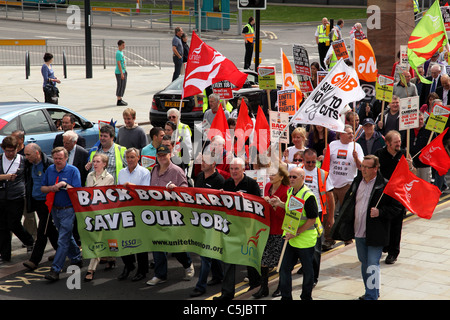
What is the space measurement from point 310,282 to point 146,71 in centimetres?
2163

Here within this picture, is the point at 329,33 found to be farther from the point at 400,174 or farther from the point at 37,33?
the point at 400,174

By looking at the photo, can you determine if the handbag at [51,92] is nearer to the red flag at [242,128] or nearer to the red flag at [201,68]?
the red flag at [201,68]

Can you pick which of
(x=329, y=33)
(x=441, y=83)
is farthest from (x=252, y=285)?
(x=329, y=33)

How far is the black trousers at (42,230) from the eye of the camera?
1008 cm

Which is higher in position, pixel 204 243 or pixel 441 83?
pixel 441 83

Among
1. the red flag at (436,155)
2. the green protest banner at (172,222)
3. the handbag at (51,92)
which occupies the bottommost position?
the green protest banner at (172,222)

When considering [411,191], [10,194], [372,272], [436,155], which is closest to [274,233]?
[372,272]

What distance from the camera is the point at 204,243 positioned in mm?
9227

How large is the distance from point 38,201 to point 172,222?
2.11m

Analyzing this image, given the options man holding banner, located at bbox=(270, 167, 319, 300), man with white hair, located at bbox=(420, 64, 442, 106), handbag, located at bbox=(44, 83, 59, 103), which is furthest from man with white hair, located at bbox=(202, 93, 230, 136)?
handbag, located at bbox=(44, 83, 59, 103)

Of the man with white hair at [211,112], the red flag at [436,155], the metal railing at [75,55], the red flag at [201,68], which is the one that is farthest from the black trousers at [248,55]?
the red flag at [436,155]

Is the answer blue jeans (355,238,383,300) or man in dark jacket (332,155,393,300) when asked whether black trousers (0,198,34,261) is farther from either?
blue jeans (355,238,383,300)

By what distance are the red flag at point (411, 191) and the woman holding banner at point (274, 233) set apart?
47.1 inches

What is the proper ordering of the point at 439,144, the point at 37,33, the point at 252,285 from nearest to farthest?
1. the point at 252,285
2. the point at 439,144
3. the point at 37,33
